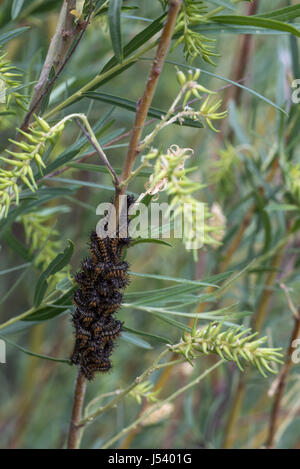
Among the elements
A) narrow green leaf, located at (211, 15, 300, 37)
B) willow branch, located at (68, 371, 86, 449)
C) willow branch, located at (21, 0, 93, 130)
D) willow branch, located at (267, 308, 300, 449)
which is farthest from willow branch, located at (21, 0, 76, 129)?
willow branch, located at (267, 308, 300, 449)

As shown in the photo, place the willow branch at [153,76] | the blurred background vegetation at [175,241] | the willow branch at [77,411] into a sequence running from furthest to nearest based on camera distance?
1. the blurred background vegetation at [175,241]
2. the willow branch at [77,411]
3. the willow branch at [153,76]

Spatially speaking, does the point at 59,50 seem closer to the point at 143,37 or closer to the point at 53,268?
the point at 143,37

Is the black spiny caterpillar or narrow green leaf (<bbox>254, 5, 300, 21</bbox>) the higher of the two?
narrow green leaf (<bbox>254, 5, 300, 21</bbox>)

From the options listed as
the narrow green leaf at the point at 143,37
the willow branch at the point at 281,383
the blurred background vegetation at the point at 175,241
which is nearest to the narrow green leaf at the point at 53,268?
the blurred background vegetation at the point at 175,241

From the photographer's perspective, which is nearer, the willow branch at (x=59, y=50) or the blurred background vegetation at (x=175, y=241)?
the willow branch at (x=59, y=50)

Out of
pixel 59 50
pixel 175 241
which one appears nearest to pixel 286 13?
pixel 59 50

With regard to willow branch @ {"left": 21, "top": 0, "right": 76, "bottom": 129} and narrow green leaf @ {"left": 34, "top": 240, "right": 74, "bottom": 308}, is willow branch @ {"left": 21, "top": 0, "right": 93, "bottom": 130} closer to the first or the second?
willow branch @ {"left": 21, "top": 0, "right": 76, "bottom": 129}

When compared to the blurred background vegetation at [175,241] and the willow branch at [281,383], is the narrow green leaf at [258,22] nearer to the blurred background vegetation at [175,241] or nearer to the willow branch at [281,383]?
the blurred background vegetation at [175,241]
